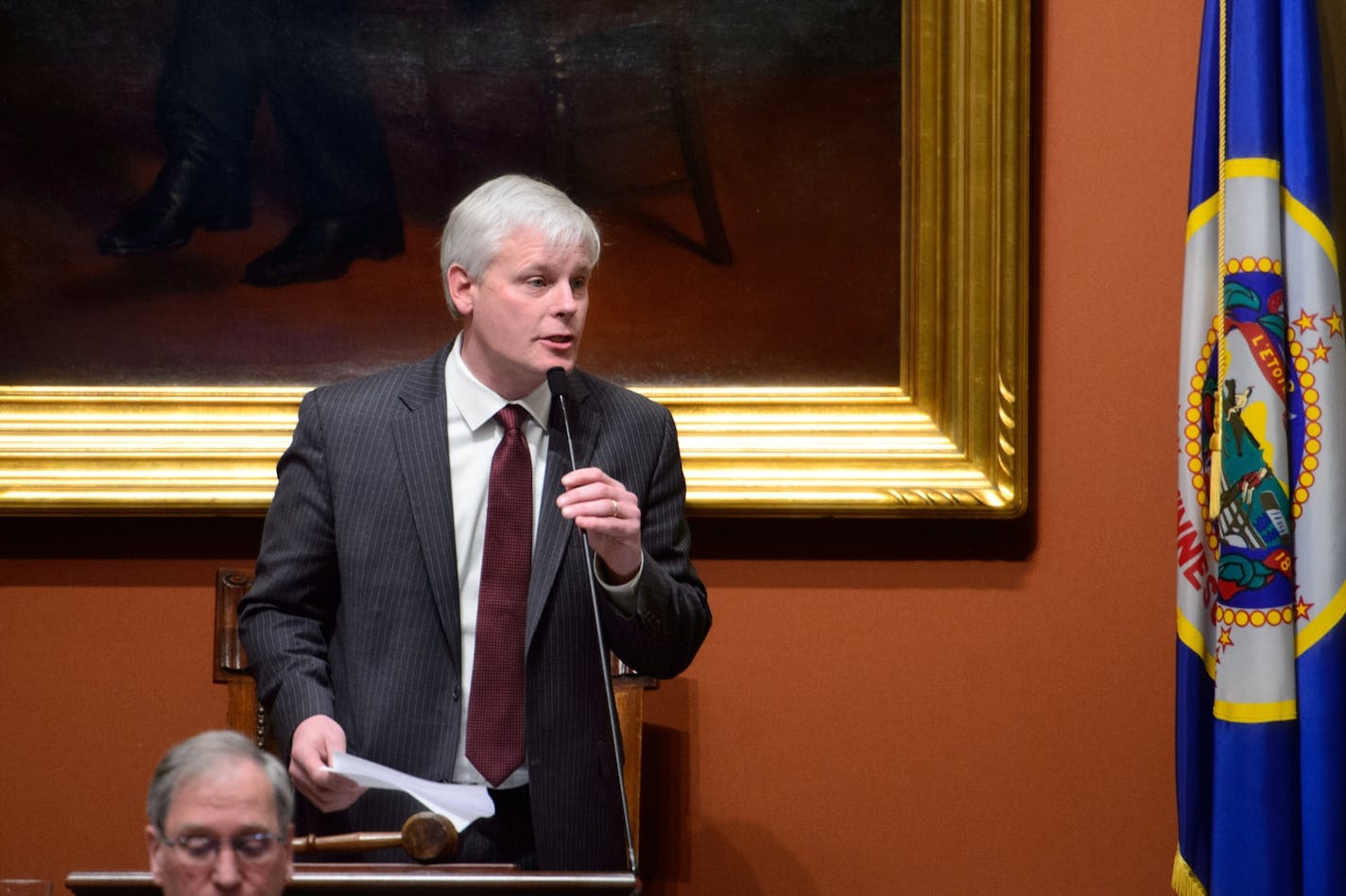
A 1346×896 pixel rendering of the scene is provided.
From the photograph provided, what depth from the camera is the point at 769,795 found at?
148 inches

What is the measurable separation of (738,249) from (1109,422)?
0.91 metres

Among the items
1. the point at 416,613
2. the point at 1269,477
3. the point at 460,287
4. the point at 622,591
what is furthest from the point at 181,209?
the point at 1269,477

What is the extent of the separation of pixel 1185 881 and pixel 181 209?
2.61 metres

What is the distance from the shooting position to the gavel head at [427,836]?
2127mm

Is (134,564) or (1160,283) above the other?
(1160,283)

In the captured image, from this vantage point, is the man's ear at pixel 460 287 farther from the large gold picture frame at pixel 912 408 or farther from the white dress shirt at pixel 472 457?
the large gold picture frame at pixel 912 408

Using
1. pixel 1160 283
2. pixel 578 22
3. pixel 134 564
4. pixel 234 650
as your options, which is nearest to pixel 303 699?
pixel 234 650

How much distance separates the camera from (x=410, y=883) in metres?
1.91

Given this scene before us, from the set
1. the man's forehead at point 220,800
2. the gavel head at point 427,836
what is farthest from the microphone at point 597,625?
the man's forehead at point 220,800

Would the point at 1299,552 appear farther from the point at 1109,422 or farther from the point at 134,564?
the point at 134,564

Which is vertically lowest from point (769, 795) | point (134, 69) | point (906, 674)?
point (769, 795)

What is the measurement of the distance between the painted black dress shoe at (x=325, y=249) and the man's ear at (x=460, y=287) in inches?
34.8

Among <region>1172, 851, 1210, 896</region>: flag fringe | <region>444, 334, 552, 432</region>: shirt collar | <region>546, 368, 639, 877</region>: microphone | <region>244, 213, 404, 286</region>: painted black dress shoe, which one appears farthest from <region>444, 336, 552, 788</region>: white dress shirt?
<region>1172, 851, 1210, 896</region>: flag fringe

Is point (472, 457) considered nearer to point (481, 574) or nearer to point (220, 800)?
point (481, 574)
